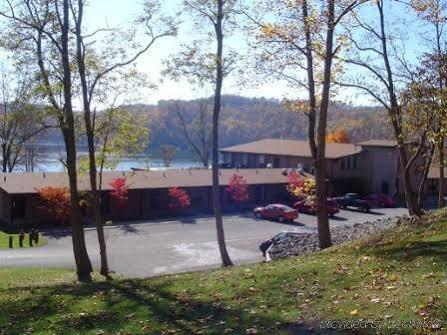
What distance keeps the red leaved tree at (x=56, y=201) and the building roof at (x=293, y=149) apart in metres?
32.8

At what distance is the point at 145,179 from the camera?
51.9m

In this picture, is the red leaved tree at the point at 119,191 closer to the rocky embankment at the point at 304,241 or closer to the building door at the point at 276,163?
the rocky embankment at the point at 304,241

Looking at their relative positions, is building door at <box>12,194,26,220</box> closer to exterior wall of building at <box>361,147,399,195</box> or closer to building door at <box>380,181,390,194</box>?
exterior wall of building at <box>361,147,399,195</box>

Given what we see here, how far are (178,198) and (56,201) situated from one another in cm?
1145

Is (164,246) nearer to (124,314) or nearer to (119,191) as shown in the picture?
(119,191)

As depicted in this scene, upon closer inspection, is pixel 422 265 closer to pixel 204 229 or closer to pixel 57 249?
pixel 57 249

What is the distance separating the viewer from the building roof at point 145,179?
44.7 meters

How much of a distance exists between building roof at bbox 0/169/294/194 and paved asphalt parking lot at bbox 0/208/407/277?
527 cm

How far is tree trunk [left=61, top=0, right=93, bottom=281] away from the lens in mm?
21359

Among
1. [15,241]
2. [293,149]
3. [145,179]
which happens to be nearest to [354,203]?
[293,149]

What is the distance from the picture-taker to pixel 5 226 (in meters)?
43.4

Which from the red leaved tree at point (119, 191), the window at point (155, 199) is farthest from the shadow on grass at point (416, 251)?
the window at point (155, 199)

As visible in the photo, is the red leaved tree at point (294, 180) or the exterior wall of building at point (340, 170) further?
the exterior wall of building at point (340, 170)

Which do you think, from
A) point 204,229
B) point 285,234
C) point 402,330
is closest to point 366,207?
point 204,229
